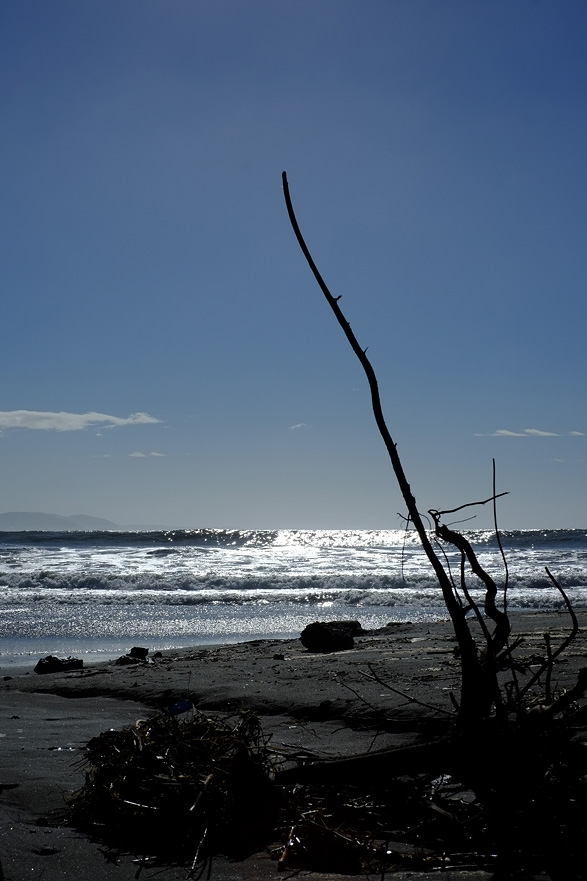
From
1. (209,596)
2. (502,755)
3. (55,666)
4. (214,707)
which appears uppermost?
(502,755)

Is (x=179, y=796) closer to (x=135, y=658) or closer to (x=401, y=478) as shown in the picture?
(x=401, y=478)

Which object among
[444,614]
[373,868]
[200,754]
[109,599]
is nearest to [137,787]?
[200,754]

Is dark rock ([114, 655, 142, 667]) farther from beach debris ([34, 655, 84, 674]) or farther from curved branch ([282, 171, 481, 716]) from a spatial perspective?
curved branch ([282, 171, 481, 716])

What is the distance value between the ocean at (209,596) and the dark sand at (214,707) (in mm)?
1581

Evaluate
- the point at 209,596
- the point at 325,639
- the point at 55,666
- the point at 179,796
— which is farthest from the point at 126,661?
the point at 209,596

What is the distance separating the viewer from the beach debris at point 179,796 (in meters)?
3.03

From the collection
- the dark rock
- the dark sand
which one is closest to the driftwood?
the dark sand

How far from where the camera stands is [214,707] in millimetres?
6273

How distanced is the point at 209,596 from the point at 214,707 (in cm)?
1330

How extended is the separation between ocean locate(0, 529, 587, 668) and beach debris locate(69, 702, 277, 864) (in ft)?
15.4

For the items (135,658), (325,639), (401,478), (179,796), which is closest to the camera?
(401,478)

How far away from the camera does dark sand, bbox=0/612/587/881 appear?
2.97 metres

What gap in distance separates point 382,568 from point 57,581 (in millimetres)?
10623

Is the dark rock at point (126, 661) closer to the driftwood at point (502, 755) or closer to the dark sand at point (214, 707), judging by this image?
the dark sand at point (214, 707)
